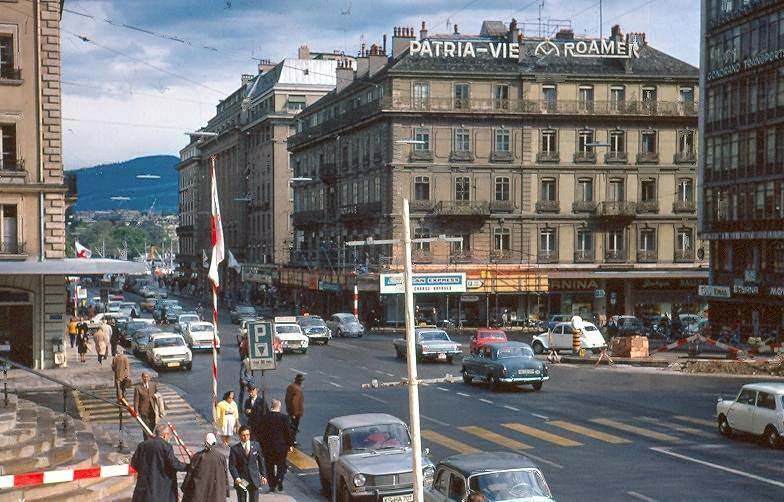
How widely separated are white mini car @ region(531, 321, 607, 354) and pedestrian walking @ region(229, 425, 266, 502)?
34009 mm

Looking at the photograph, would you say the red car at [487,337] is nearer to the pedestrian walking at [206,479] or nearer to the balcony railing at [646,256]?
the balcony railing at [646,256]

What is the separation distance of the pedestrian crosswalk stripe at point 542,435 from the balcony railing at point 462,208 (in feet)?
145

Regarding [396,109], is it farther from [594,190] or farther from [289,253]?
[289,253]

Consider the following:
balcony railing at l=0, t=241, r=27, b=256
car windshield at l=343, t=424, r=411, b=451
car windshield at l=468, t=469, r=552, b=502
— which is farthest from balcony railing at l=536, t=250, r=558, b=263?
car windshield at l=468, t=469, r=552, b=502

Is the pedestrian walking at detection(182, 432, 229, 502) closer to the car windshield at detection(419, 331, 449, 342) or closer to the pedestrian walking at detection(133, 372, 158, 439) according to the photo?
the pedestrian walking at detection(133, 372, 158, 439)

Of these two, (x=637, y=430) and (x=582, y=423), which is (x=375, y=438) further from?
(x=582, y=423)

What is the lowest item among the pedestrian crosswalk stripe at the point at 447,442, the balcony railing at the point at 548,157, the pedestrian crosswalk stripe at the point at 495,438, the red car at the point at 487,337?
the pedestrian crosswalk stripe at the point at 495,438

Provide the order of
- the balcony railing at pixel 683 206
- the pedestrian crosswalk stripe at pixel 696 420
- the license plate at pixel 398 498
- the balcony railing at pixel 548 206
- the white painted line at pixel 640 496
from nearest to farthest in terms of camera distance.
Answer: the license plate at pixel 398 498 < the white painted line at pixel 640 496 < the pedestrian crosswalk stripe at pixel 696 420 < the balcony railing at pixel 548 206 < the balcony railing at pixel 683 206

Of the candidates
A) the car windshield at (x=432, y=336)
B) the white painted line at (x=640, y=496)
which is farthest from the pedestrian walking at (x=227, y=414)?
the car windshield at (x=432, y=336)

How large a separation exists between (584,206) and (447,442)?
168 ft

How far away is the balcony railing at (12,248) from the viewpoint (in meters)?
38.9

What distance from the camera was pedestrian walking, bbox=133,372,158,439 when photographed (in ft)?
72.6

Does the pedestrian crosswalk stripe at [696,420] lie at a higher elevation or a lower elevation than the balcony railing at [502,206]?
lower

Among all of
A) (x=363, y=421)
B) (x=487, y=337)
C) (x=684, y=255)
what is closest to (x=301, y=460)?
(x=363, y=421)
